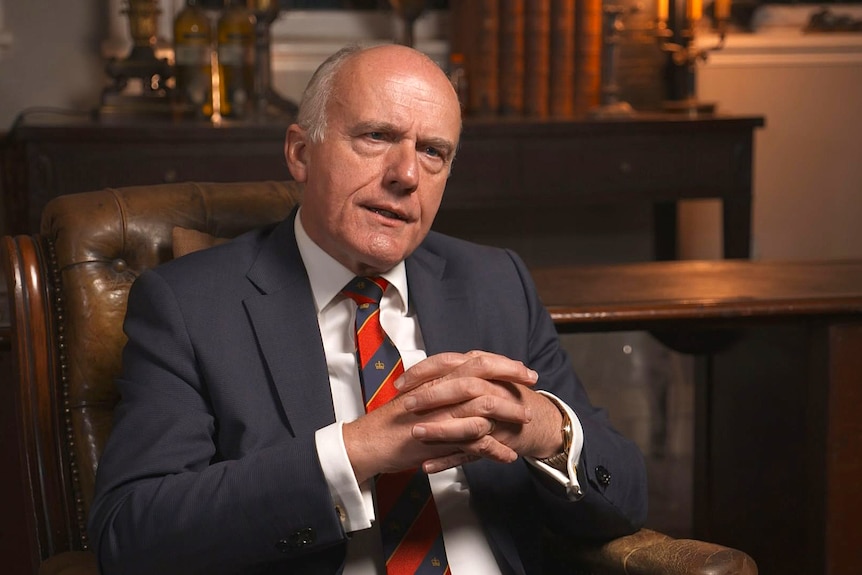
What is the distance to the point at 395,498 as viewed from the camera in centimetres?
164

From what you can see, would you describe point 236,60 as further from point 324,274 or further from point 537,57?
point 324,274

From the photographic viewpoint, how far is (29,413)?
176 cm

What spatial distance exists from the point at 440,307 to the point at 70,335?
594mm

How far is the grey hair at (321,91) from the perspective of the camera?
1.72m

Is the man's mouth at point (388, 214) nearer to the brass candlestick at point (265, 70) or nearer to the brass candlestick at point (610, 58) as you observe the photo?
the brass candlestick at point (265, 70)

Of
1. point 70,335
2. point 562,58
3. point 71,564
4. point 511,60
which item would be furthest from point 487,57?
point 71,564

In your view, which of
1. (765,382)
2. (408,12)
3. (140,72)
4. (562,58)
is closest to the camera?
(765,382)

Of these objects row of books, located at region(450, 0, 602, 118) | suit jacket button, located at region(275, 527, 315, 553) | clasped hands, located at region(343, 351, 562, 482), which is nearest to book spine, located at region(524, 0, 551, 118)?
row of books, located at region(450, 0, 602, 118)

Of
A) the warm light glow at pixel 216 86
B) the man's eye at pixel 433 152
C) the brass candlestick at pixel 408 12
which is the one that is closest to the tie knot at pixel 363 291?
the man's eye at pixel 433 152

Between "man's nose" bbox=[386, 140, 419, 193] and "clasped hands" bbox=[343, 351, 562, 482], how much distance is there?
0.30m

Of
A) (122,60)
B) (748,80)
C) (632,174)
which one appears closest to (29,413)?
(122,60)

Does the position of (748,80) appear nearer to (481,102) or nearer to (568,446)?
(481,102)

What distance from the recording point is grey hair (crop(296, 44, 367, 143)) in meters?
1.72

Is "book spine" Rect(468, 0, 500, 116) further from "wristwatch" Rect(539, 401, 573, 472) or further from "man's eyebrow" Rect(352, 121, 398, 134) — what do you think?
"wristwatch" Rect(539, 401, 573, 472)
